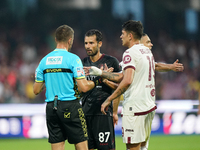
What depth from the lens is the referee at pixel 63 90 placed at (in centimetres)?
463

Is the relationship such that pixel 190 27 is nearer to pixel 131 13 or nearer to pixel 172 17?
pixel 172 17

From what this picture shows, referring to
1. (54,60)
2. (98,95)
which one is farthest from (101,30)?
(54,60)

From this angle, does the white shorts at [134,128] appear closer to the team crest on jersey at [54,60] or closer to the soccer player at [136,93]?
the soccer player at [136,93]

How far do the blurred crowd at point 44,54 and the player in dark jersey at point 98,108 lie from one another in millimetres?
5988

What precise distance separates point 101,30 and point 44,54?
12.3 ft

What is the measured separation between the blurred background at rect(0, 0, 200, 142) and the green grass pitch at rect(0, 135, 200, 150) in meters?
2.60

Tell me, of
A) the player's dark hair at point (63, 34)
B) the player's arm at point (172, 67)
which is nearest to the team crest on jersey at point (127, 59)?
the player's dark hair at point (63, 34)

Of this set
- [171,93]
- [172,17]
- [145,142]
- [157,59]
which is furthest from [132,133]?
[172,17]

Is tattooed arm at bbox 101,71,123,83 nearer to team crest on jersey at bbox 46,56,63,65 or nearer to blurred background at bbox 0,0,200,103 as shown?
team crest on jersey at bbox 46,56,63,65

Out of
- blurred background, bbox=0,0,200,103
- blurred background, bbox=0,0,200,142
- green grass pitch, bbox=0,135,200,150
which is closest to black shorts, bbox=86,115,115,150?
green grass pitch, bbox=0,135,200,150

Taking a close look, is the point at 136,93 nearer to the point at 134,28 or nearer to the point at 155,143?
the point at 134,28

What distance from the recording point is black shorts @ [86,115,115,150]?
541cm

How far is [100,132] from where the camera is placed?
5430 mm

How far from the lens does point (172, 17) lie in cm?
1986
